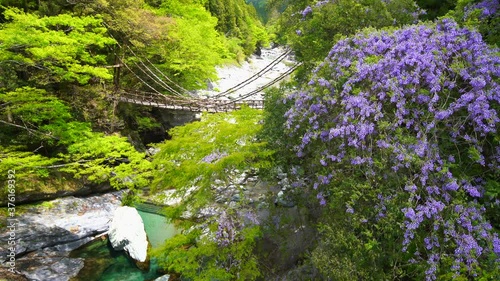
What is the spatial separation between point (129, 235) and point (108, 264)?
783 mm

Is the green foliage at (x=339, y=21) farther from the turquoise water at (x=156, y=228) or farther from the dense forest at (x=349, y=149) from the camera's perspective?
the turquoise water at (x=156, y=228)

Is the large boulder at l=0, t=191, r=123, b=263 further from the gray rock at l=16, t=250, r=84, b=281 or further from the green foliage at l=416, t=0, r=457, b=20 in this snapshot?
the green foliage at l=416, t=0, r=457, b=20

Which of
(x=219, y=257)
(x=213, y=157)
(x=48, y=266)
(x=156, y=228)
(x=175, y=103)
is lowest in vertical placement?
(x=156, y=228)

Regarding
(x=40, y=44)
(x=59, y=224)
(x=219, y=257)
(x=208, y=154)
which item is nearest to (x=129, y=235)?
(x=59, y=224)

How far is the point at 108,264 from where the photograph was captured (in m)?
7.96

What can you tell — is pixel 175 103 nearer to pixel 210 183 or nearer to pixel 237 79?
pixel 210 183

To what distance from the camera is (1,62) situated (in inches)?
283

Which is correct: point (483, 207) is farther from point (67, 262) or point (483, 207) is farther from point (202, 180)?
point (67, 262)

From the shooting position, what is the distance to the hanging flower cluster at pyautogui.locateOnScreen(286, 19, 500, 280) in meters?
3.58

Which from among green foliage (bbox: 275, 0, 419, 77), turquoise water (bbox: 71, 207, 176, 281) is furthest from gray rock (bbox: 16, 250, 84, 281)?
green foliage (bbox: 275, 0, 419, 77)

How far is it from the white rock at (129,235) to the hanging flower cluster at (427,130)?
532 cm

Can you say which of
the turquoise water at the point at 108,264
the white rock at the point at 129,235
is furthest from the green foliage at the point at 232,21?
→ the turquoise water at the point at 108,264

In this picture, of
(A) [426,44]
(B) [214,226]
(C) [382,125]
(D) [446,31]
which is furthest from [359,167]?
(B) [214,226]

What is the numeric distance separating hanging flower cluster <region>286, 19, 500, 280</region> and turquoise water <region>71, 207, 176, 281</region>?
4.72 metres
